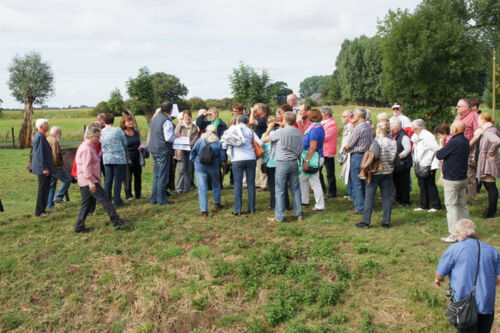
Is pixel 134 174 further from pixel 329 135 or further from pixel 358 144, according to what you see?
pixel 358 144

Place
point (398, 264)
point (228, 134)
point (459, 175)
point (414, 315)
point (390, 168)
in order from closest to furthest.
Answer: point (414, 315) → point (398, 264) → point (459, 175) → point (390, 168) → point (228, 134)

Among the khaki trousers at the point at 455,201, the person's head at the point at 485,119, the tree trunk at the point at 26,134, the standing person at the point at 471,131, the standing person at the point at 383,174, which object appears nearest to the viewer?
the khaki trousers at the point at 455,201

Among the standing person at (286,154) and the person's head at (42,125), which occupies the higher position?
the person's head at (42,125)

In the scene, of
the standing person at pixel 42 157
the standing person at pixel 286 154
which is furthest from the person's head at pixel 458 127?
the standing person at pixel 42 157

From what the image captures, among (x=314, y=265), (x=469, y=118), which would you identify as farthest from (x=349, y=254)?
(x=469, y=118)

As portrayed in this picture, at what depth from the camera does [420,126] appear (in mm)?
9016

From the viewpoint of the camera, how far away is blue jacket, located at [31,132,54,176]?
9.20 meters

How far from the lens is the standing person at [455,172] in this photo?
274 inches

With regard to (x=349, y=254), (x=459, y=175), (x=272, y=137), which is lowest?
(x=349, y=254)

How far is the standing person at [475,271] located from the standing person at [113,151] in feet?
23.6

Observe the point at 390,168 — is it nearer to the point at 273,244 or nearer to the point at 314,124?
the point at 314,124

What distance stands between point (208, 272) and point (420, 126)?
5438mm

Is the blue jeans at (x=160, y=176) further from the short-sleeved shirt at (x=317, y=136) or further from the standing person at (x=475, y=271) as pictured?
the standing person at (x=475, y=271)

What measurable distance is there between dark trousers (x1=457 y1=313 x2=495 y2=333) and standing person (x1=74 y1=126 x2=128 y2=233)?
253 inches
